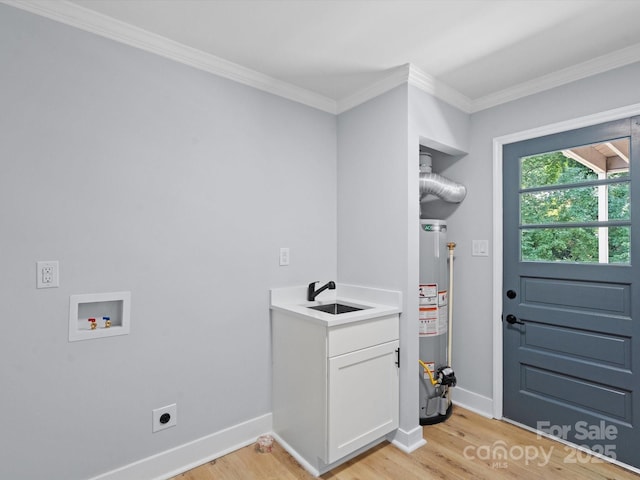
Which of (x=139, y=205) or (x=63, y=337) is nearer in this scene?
(x=63, y=337)

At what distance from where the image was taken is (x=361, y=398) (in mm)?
2098

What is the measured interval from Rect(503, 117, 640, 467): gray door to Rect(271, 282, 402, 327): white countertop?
100 centimetres

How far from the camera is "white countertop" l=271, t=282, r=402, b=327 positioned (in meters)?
2.07

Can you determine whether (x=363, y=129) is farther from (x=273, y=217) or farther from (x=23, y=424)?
(x=23, y=424)

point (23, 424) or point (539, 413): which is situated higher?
point (23, 424)

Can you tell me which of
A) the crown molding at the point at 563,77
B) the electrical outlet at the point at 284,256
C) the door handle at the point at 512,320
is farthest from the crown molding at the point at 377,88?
the door handle at the point at 512,320

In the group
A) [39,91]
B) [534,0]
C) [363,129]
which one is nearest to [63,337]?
[39,91]

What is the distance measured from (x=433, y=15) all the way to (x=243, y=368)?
2.38 metres

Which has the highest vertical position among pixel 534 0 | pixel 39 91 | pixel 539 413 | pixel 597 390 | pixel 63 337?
pixel 534 0

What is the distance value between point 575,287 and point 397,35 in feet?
6.50

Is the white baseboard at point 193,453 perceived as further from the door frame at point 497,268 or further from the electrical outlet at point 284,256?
the door frame at point 497,268

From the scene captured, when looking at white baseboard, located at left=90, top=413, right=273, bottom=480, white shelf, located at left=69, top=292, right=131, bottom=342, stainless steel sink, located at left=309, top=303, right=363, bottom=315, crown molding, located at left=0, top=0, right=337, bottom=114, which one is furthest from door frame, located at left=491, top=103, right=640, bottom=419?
white shelf, located at left=69, top=292, right=131, bottom=342

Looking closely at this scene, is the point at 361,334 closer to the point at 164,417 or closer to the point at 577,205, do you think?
the point at 164,417

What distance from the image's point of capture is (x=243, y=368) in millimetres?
2309
